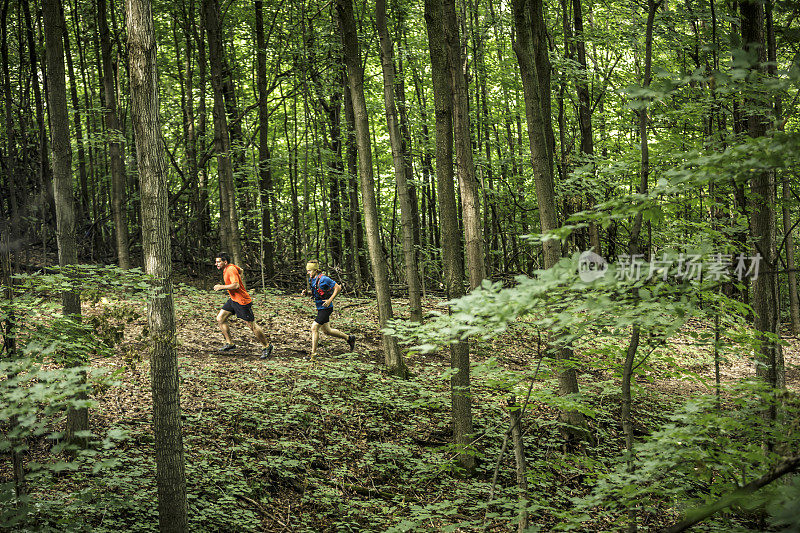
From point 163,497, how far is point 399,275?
51.6 ft

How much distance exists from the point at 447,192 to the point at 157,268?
357 cm

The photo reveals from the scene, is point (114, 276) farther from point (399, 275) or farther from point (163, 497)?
point (399, 275)

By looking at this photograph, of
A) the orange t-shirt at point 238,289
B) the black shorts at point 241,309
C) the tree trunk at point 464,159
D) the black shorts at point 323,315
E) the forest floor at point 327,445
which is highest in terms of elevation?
the tree trunk at point 464,159

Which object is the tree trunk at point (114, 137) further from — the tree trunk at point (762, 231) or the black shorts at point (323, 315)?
the tree trunk at point (762, 231)

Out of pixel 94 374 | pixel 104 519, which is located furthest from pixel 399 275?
pixel 94 374

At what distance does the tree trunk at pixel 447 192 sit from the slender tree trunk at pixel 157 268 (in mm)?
3228

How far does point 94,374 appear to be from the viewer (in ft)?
10.6

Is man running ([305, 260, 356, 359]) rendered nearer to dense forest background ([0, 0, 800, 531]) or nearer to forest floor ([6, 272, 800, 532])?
forest floor ([6, 272, 800, 532])

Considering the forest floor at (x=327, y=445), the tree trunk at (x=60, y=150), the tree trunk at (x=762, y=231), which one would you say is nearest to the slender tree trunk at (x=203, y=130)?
the forest floor at (x=327, y=445)

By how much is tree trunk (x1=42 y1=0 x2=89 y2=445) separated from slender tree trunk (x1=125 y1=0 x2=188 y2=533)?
6.10 ft

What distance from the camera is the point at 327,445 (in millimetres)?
7098

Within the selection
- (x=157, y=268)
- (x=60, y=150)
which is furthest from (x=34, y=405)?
(x=60, y=150)

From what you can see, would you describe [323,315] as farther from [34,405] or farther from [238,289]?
[34,405]

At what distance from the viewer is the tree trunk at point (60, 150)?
5621 mm
